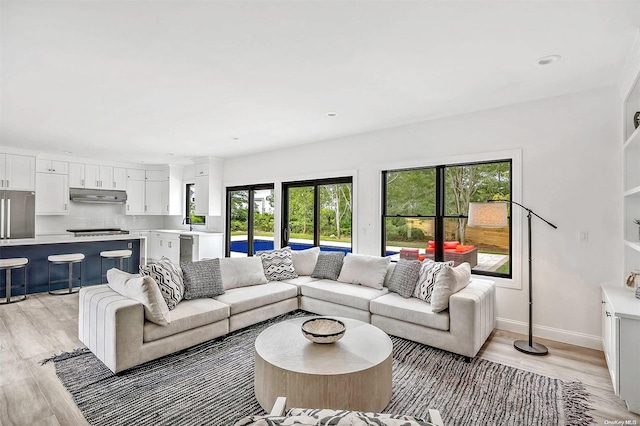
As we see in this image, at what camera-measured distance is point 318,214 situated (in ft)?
18.6

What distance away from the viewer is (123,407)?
2219 millimetres

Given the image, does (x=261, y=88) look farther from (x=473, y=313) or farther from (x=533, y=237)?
(x=533, y=237)

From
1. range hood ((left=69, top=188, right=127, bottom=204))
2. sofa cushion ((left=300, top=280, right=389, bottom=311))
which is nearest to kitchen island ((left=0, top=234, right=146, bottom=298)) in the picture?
range hood ((left=69, top=188, right=127, bottom=204))

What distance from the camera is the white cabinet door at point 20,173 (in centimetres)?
594

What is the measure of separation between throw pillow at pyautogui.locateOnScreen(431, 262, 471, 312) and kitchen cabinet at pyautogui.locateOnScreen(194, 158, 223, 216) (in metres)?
5.33

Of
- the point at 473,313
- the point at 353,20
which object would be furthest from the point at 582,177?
the point at 353,20

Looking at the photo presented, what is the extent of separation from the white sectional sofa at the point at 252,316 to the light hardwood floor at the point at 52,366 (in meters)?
0.31

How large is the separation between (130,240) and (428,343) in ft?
19.2

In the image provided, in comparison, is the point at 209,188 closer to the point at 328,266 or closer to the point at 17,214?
the point at 17,214

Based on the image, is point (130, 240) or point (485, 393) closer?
point (485, 393)

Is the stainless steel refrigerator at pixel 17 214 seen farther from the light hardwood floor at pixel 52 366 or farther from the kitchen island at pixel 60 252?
the light hardwood floor at pixel 52 366

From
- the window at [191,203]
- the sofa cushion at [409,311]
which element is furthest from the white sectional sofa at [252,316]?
the window at [191,203]

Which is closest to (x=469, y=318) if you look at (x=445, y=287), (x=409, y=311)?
(x=445, y=287)

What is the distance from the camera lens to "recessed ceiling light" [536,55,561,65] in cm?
259
